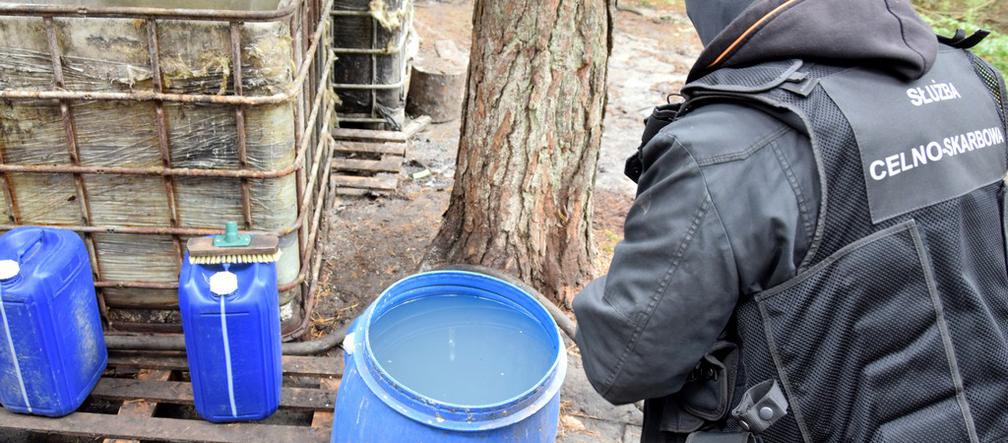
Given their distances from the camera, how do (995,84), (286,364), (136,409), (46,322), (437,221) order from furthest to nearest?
1. (437,221)
2. (286,364)
3. (136,409)
4. (46,322)
5. (995,84)

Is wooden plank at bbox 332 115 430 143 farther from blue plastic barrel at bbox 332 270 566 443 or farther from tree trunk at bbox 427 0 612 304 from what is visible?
blue plastic barrel at bbox 332 270 566 443

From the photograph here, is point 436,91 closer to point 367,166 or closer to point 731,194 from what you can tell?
point 367,166

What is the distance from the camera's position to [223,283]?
2424 mm

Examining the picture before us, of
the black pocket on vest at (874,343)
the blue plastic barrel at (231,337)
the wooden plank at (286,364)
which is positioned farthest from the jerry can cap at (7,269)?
the black pocket on vest at (874,343)

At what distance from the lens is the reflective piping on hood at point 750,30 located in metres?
1.49

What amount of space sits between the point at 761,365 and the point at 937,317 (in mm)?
325

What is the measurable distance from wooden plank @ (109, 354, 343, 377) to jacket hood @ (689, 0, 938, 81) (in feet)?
6.68

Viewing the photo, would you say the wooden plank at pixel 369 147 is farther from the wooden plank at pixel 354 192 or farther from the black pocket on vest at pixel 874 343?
the black pocket on vest at pixel 874 343

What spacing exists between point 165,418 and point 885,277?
2.32m

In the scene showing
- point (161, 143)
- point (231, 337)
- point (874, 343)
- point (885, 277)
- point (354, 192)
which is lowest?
point (354, 192)

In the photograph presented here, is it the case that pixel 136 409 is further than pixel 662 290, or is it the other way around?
pixel 136 409

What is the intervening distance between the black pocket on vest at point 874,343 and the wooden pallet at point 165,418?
1697mm

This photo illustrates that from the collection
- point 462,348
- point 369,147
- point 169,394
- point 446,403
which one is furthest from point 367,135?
point 446,403

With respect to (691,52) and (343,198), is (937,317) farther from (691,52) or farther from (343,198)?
(691,52)
